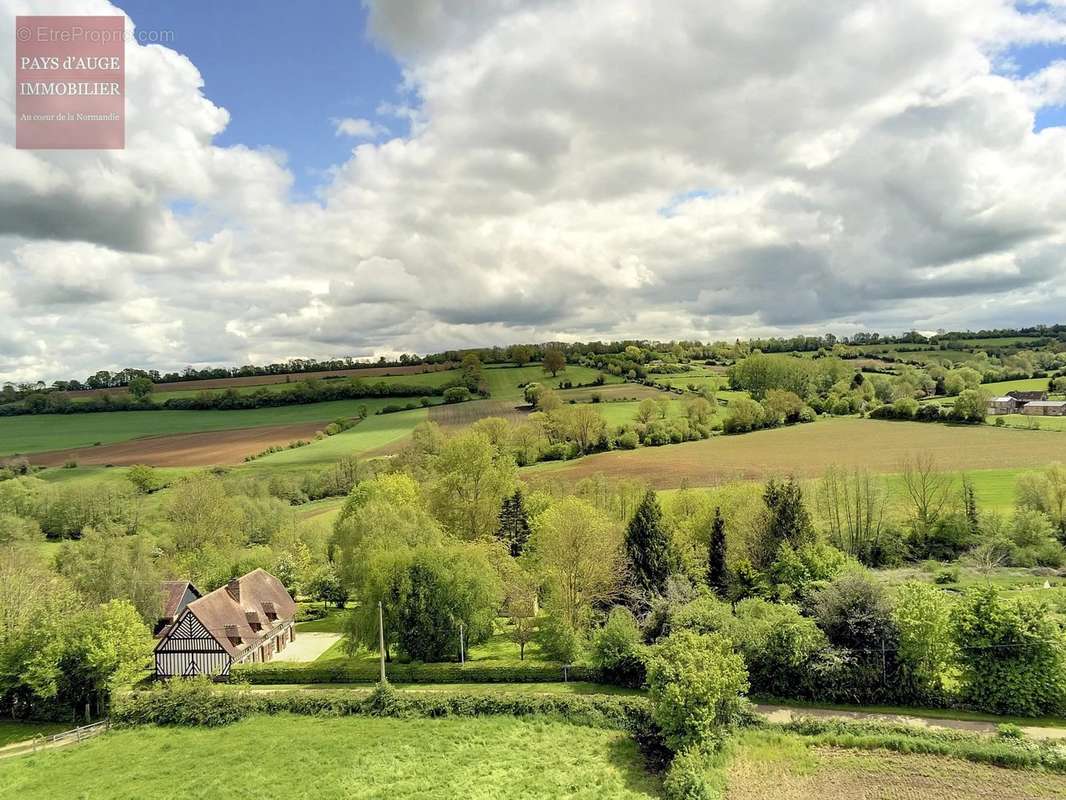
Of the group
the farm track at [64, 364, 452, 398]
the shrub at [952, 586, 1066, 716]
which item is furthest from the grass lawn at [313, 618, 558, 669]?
the farm track at [64, 364, 452, 398]

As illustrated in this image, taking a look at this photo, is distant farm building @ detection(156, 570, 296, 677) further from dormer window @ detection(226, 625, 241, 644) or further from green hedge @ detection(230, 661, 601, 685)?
green hedge @ detection(230, 661, 601, 685)

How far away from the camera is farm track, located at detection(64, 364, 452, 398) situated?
105m

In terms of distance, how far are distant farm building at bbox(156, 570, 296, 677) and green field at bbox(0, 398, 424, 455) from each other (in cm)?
5483

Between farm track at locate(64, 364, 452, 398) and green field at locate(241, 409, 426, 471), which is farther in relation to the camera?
farm track at locate(64, 364, 452, 398)

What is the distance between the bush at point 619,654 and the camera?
1123 inches

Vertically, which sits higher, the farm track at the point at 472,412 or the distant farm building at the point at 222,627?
the farm track at the point at 472,412

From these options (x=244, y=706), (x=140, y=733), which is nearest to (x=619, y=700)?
Result: (x=244, y=706)

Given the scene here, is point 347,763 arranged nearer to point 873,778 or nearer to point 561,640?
point 561,640

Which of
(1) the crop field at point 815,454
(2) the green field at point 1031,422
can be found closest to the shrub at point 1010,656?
(1) the crop field at point 815,454

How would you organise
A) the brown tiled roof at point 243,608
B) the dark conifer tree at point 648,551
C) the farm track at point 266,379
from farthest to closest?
the farm track at point 266,379
the dark conifer tree at point 648,551
the brown tiled roof at point 243,608

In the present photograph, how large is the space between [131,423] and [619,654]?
9409 cm

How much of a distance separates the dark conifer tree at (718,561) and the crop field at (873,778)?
1561cm

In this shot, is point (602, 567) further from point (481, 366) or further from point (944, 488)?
point (481, 366)

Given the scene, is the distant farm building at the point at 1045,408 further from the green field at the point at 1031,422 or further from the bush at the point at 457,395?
the bush at the point at 457,395
